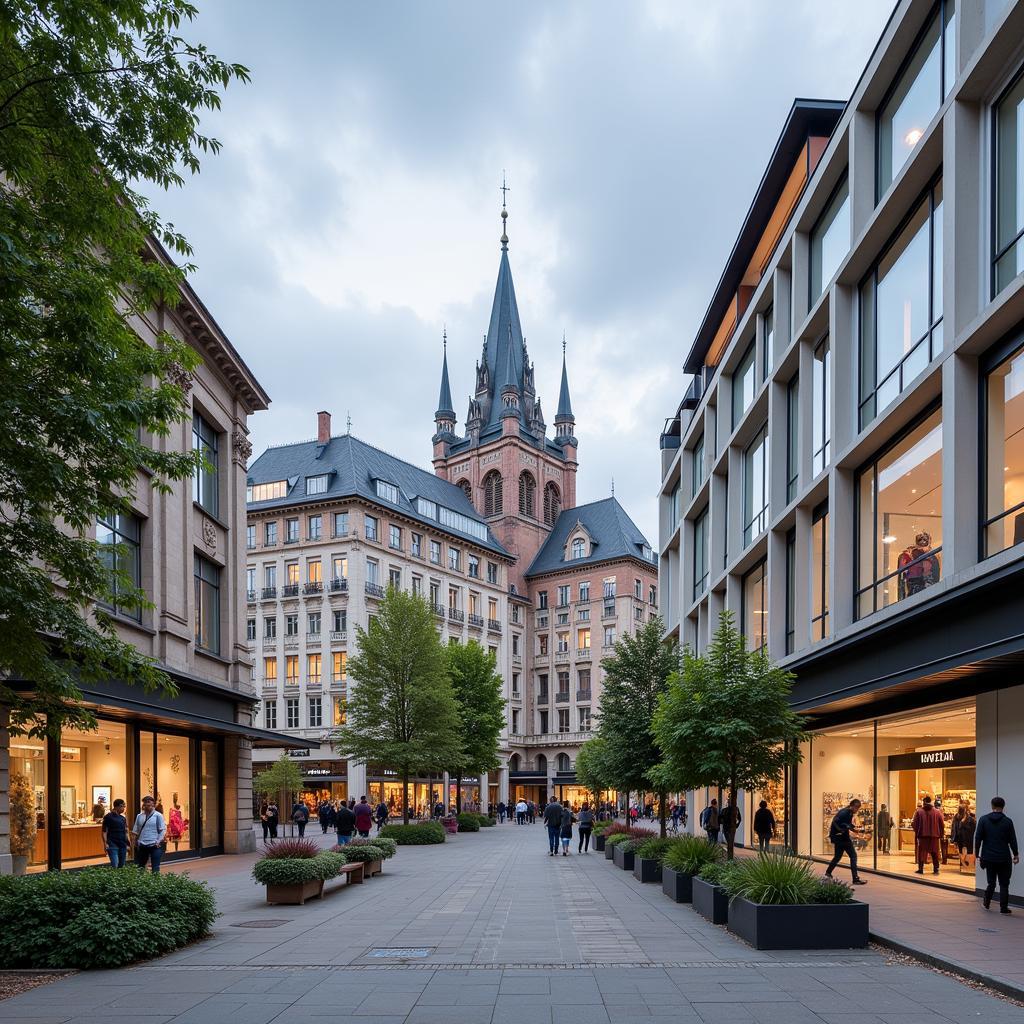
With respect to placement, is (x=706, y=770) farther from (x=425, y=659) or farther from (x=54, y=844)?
(x=425, y=659)

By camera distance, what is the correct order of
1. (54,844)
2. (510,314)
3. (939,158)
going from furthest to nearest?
(510,314)
(54,844)
(939,158)

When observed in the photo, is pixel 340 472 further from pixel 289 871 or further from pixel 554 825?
pixel 289 871

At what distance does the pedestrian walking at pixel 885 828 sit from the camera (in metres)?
21.7

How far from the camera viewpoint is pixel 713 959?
11.8 meters

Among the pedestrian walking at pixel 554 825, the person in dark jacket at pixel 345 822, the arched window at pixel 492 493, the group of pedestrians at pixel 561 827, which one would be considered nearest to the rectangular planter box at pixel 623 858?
the pedestrian walking at pixel 554 825

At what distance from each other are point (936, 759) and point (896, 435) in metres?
6.30

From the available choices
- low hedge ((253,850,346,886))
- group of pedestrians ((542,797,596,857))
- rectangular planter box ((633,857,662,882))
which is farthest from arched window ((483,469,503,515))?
low hedge ((253,850,346,886))

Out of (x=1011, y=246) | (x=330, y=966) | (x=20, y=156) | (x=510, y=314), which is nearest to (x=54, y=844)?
(x=330, y=966)

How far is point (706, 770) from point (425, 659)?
2749 cm

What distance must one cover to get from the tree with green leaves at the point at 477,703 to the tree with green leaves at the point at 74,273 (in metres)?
45.7

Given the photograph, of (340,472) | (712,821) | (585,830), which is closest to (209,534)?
(585,830)

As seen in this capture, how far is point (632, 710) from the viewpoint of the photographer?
28281 millimetres

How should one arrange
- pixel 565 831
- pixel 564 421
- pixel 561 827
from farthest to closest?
pixel 564 421
pixel 565 831
pixel 561 827

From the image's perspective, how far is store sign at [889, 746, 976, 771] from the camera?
18.6m
